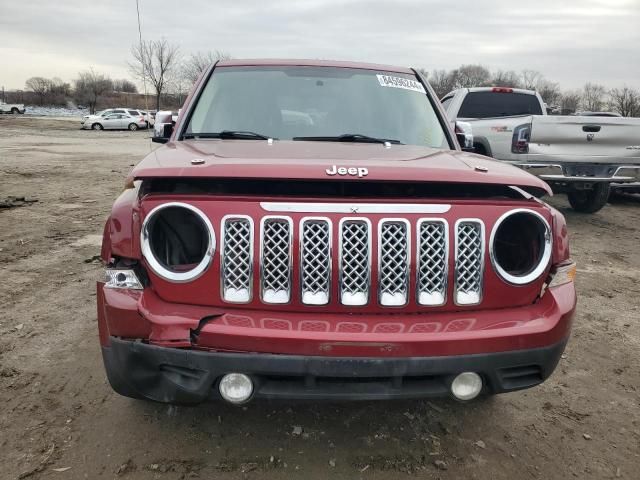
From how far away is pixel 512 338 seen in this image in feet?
6.45

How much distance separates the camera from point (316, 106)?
3381 mm

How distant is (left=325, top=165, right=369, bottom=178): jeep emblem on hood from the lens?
199cm

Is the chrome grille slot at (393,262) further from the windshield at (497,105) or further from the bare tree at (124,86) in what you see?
the bare tree at (124,86)

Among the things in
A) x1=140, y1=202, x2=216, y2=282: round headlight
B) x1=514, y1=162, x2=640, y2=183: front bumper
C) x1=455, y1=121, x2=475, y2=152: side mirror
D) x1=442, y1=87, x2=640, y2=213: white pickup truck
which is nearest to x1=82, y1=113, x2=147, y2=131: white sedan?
x1=442, y1=87, x2=640, y2=213: white pickup truck

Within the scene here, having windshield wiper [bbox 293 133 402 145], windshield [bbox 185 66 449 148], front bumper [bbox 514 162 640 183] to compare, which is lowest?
front bumper [bbox 514 162 640 183]

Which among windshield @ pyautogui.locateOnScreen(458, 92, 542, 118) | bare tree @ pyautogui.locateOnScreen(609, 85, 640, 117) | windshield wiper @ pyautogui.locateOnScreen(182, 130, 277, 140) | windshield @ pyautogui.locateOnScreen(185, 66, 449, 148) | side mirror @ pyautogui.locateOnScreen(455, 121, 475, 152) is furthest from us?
bare tree @ pyautogui.locateOnScreen(609, 85, 640, 117)

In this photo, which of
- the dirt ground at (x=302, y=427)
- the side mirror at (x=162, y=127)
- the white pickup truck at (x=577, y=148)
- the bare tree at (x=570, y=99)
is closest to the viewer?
the dirt ground at (x=302, y=427)

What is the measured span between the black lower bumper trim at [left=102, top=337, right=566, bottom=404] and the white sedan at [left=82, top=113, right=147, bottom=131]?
1503 inches

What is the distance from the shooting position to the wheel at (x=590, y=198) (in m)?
7.98

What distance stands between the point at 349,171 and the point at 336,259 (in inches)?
13.7

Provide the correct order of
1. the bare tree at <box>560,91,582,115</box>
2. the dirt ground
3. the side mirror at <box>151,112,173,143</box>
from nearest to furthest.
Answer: the dirt ground
the side mirror at <box>151,112,173,143</box>
the bare tree at <box>560,91,582,115</box>

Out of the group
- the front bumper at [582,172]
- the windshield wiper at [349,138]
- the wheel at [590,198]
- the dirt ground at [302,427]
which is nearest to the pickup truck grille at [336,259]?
the dirt ground at [302,427]

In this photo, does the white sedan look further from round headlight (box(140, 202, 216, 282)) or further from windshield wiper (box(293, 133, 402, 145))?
round headlight (box(140, 202, 216, 282))

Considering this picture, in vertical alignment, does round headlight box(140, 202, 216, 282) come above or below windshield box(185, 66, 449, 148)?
below
